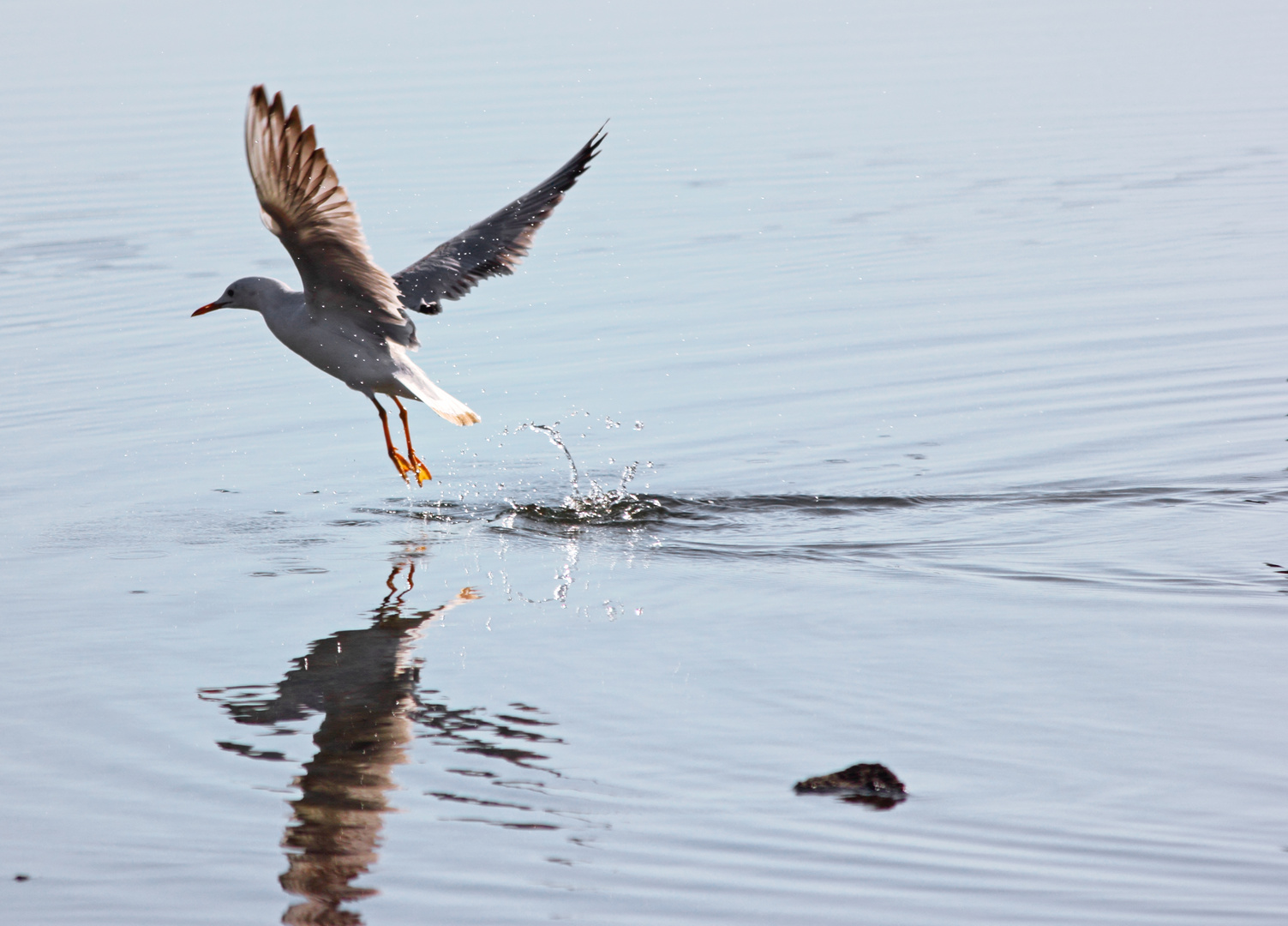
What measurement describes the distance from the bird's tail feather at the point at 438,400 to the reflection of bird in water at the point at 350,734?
Answer: 5.84 ft

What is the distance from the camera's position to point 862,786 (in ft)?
17.4

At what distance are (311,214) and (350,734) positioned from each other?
9.09ft

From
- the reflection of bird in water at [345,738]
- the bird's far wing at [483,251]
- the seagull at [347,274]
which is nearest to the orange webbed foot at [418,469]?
the seagull at [347,274]

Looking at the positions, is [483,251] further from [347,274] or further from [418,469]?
[347,274]

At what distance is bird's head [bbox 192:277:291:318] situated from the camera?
9.16 metres

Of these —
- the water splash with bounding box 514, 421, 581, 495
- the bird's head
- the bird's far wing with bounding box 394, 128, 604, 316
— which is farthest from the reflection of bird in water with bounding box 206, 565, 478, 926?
A: the bird's far wing with bounding box 394, 128, 604, 316

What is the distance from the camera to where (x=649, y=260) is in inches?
598

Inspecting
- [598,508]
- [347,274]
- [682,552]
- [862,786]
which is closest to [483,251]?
[347,274]

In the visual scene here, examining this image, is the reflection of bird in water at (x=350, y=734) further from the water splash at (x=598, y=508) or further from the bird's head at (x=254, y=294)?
the bird's head at (x=254, y=294)

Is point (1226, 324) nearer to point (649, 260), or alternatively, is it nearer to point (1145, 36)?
point (649, 260)

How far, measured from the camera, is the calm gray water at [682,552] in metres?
5.07

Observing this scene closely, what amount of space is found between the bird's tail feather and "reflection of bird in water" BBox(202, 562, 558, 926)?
178cm

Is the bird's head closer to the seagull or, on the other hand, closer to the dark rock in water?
the seagull

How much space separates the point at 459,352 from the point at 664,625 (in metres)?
6.07
